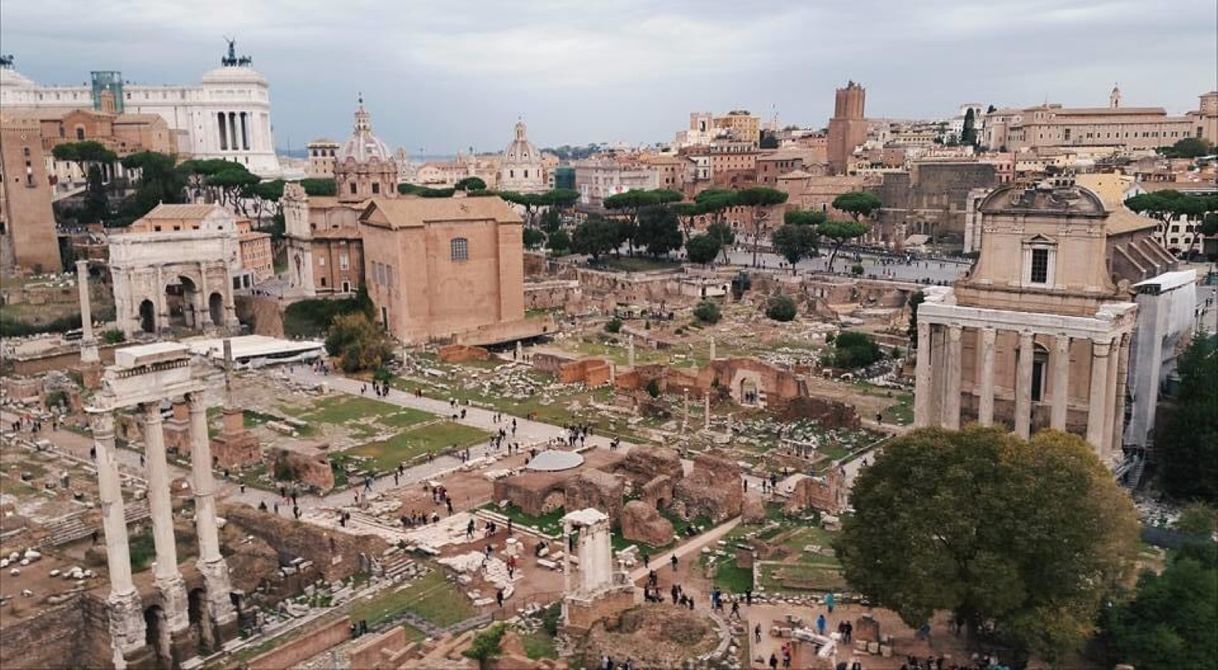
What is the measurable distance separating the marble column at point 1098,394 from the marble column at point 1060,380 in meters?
0.76

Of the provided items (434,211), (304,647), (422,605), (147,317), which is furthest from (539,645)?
(147,317)

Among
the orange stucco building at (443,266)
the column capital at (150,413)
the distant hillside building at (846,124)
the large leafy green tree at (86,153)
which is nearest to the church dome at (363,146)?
the orange stucco building at (443,266)

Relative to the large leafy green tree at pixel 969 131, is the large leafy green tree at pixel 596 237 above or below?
below

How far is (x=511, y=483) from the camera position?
33.6 m

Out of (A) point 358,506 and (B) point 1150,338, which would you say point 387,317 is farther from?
(B) point 1150,338

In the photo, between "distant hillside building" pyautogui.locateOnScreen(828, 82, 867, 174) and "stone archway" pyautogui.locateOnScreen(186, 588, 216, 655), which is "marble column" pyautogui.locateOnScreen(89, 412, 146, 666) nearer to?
"stone archway" pyautogui.locateOnScreen(186, 588, 216, 655)

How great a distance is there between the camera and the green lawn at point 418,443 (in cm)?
3888

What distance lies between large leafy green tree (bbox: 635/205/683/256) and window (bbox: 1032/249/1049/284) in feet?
177

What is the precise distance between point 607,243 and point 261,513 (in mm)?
57971

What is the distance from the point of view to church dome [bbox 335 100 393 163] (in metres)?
75.5

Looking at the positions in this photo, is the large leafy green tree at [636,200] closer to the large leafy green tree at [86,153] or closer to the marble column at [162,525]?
the large leafy green tree at [86,153]

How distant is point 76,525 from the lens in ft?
96.1

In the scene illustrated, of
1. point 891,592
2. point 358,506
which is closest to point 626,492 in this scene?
point 358,506

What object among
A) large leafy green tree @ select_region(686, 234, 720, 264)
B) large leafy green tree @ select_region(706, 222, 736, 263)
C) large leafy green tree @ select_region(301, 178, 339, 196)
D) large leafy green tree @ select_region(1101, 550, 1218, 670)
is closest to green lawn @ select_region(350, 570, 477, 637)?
large leafy green tree @ select_region(1101, 550, 1218, 670)
